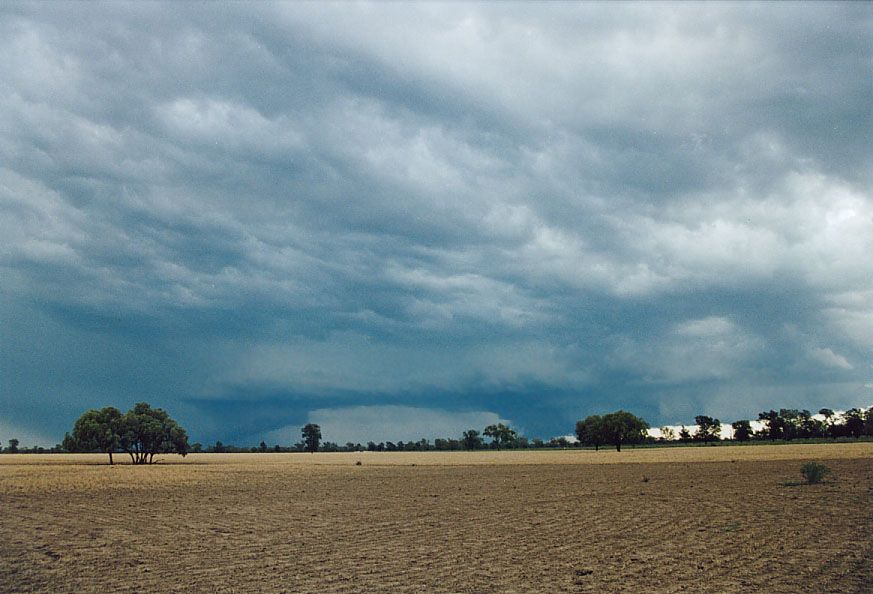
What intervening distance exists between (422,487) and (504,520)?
2146cm

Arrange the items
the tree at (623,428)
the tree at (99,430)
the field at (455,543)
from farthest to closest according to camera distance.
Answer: the tree at (623,428) → the tree at (99,430) → the field at (455,543)

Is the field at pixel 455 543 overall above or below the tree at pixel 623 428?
above

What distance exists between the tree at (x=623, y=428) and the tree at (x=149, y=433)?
100634mm

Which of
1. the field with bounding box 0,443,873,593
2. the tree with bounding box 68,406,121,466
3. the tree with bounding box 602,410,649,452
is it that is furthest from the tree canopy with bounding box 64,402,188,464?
the tree with bounding box 602,410,649,452

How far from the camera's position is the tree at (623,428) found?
161 meters

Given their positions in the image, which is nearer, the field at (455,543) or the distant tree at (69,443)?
the field at (455,543)

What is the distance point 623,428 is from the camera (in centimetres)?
16175

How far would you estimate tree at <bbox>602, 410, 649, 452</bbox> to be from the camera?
161m

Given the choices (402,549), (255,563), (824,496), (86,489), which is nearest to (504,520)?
(402,549)

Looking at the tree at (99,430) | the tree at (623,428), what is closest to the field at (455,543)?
the tree at (99,430)

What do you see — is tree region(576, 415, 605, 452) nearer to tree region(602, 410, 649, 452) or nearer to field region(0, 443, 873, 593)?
tree region(602, 410, 649, 452)

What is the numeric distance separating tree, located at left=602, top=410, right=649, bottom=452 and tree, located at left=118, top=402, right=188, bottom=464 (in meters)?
101

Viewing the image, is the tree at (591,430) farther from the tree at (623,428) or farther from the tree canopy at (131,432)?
the tree canopy at (131,432)

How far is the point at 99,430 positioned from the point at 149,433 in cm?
780
